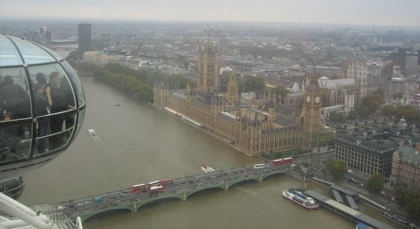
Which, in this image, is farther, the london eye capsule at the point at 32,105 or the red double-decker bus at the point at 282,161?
the red double-decker bus at the point at 282,161

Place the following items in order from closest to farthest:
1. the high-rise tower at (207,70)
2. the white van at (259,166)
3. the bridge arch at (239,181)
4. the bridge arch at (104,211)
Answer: the bridge arch at (104,211)
the bridge arch at (239,181)
the white van at (259,166)
the high-rise tower at (207,70)

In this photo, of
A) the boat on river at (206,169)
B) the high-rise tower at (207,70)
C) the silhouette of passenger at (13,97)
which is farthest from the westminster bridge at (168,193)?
the high-rise tower at (207,70)

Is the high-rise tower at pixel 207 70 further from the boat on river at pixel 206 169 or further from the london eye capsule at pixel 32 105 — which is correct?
the london eye capsule at pixel 32 105

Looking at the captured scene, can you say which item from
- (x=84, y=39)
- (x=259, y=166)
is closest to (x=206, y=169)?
(x=259, y=166)

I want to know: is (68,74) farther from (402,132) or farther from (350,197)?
(402,132)

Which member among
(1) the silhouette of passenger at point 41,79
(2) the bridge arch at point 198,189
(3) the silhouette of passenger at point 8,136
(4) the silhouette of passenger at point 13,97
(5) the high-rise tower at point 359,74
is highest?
(1) the silhouette of passenger at point 41,79

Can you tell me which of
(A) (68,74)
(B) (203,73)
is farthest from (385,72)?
(A) (68,74)

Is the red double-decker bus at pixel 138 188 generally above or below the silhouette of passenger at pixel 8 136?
below

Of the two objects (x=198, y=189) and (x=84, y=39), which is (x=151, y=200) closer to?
(x=198, y=189)

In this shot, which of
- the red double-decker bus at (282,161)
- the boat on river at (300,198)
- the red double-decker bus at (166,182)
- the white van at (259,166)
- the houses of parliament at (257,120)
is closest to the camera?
the boat on river at (300,198)
